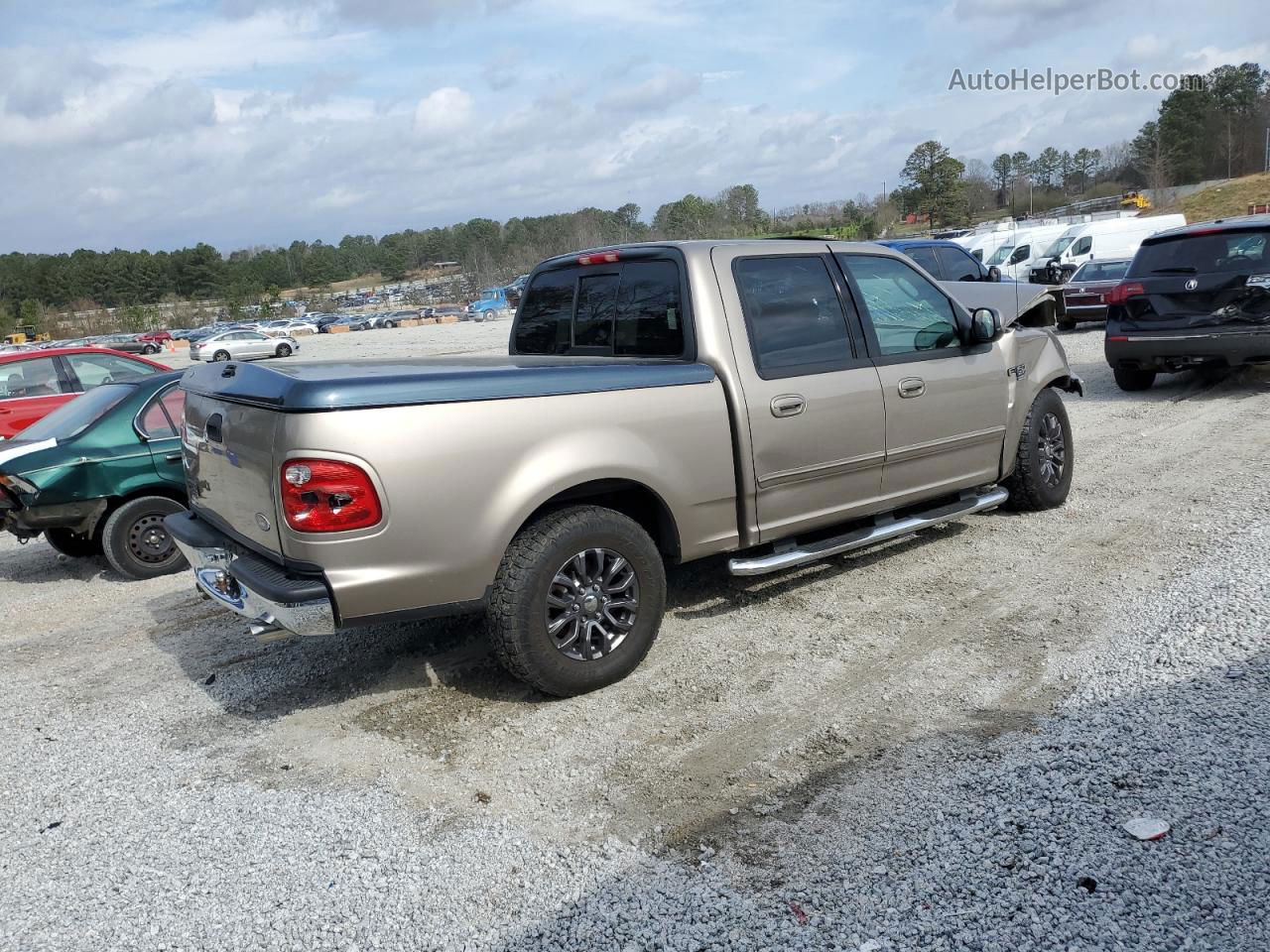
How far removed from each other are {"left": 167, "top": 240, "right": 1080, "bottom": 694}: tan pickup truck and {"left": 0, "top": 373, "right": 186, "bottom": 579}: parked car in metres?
2.56

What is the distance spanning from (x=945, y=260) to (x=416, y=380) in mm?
12869

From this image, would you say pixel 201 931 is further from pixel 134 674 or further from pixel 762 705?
pixel 134 674

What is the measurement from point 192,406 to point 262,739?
160cm

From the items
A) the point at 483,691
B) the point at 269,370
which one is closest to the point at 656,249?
the point at 269,370

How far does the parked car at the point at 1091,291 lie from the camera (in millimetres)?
17609

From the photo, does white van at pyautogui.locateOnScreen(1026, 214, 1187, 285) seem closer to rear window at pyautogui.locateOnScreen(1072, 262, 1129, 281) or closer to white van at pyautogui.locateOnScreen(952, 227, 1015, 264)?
white van at pyautogui.locateOnScreen(952, 227, 1015, 264)

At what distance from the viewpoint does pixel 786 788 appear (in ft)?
11.5

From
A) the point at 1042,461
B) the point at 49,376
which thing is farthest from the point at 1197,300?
the point at 49,376

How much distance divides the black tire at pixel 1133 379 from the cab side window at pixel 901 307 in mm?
6411

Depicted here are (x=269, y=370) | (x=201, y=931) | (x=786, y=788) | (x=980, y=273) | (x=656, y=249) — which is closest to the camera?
(x=201, y=931)

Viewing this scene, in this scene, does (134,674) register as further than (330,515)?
Yes

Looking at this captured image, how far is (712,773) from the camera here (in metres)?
3.67

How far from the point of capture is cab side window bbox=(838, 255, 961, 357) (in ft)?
17.9

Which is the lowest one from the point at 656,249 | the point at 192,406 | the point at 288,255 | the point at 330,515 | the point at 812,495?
the point at 812,495
